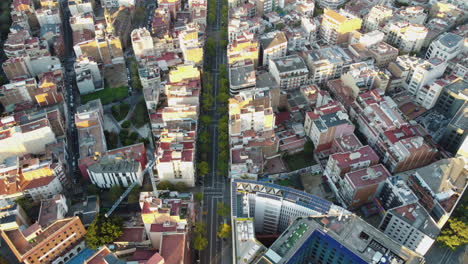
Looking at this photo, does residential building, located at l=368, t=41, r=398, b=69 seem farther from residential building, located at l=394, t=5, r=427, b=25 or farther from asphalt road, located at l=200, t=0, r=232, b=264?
asphalt road, located at l=200, t=0, r=232, b=264

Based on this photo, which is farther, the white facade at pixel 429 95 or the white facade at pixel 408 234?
the white facade at pixel 429 95

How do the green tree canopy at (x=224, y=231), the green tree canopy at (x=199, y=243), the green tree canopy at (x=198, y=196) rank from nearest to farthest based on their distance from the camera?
the green tree canopy at (x=199, y=243) → the green tree canopy at (x=224, y=231) → the green tree canopy at (x=198, y=196)

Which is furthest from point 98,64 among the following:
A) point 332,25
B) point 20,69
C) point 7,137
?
point 332,25

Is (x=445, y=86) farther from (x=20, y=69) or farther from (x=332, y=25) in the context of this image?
(x=20, y=69)

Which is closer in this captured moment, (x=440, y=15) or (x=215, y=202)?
(x=215, y=202)

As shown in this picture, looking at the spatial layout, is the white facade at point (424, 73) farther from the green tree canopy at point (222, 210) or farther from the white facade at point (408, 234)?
the green tree canopy at point (222, 210)

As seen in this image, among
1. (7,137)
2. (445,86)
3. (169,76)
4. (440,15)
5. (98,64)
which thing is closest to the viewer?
(7,137)

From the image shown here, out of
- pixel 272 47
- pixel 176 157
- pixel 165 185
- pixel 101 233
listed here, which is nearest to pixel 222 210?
pixel 165 185

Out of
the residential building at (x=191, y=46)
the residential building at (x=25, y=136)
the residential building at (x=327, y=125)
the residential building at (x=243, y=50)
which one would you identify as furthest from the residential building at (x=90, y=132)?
the residential building at (x=327, y=125)
